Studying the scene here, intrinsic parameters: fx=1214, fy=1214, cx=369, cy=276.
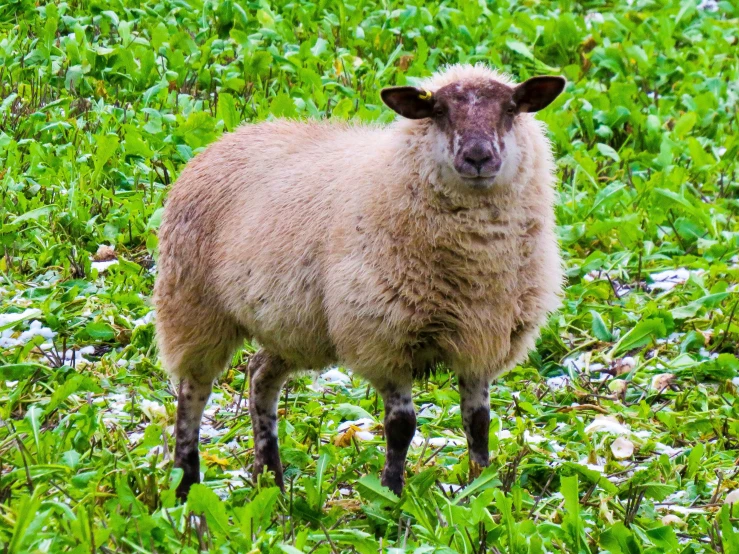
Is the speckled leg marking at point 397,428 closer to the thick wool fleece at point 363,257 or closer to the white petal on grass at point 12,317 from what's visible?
the thick wool fleece at point 363,257

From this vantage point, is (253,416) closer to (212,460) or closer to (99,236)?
(212,460)

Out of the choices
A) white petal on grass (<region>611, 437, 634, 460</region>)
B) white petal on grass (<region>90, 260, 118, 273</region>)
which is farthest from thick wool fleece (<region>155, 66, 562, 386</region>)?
white petal on grass (<region>90, 260, 118, 273</region>)

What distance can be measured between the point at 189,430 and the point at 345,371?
132 cm

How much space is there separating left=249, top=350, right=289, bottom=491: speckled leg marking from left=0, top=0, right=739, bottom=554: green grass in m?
0.12

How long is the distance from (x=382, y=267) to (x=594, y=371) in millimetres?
2030

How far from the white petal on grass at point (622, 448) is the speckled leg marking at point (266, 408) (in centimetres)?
143

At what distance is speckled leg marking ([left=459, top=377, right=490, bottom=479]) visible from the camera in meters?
4.70

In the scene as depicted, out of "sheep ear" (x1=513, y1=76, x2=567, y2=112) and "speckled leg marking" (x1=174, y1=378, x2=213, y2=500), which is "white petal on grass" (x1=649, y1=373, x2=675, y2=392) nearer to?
"sheep ear" (x1=513, y1=76, x2=567, y2=112)

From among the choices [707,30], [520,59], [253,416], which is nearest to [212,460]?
[253,416]

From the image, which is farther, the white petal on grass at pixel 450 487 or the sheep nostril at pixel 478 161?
the white petal on grass at pixel 450 487

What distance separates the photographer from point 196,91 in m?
8.70

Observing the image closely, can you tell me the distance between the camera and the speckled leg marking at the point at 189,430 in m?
5.02

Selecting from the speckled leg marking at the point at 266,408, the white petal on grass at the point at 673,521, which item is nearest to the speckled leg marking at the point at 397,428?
the speckled leg marking at the point at 266,408

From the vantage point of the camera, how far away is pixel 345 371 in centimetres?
625
